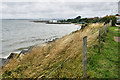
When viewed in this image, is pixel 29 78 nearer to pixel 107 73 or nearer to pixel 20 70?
pixel 20 70

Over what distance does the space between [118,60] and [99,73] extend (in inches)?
69.3

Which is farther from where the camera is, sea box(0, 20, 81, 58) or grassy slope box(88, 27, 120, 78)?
sea box(0, 20, 81, 58)

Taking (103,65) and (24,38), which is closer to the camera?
(103,65)

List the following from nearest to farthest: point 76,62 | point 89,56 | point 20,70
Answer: point 76,62 < point 89,56 < point 20,70

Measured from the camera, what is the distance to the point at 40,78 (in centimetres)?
477

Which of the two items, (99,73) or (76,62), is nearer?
(99,73)

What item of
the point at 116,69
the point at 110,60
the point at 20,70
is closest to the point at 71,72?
the point at 116,69

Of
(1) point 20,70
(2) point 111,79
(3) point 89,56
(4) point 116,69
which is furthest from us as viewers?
(1) point 20,70

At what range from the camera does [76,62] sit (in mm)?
5359

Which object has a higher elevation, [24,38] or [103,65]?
[103,65]

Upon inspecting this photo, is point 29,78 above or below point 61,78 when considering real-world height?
below

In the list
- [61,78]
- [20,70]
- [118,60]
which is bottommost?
[20,70]

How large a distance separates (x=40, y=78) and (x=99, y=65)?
8.34 ft

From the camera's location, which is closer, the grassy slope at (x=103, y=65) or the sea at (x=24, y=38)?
the grassy slope at (x=103, y=65)
